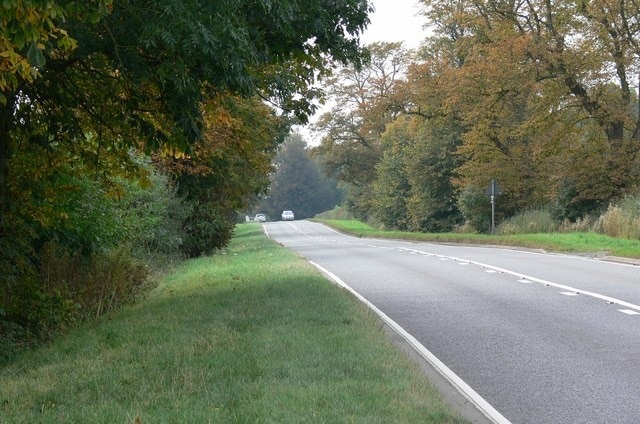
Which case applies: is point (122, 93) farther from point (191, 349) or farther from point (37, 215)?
point (191, 349)

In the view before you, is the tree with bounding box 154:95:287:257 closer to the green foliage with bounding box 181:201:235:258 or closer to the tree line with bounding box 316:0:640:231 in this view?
the green foliage with bounding box 181:201:235:258

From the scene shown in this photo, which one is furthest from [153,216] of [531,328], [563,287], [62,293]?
[531,328]

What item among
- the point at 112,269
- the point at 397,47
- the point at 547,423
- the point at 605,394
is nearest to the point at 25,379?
the point at 547,423

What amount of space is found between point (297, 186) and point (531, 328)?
125217 millimetres

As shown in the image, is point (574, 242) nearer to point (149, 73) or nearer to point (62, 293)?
point (62, 293)

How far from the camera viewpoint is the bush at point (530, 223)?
122 ft

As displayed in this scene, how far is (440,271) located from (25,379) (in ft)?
42.4

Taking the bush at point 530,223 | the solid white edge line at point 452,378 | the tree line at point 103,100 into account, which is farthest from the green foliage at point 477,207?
the solid white edge line at point 452,378

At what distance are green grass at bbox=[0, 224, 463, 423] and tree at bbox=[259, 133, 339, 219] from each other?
120 metres

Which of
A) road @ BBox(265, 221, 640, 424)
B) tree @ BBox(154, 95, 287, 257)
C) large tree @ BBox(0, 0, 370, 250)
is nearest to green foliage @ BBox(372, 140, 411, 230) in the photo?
tree @ BBox(154, 95, 287, 257)

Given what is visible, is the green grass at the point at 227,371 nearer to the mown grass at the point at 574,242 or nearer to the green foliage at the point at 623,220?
the mown grass at the point at 574,242

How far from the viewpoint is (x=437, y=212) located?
51.6 metres

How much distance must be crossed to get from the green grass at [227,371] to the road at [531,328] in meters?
0.84

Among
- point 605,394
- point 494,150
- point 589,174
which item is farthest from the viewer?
point 494,150
